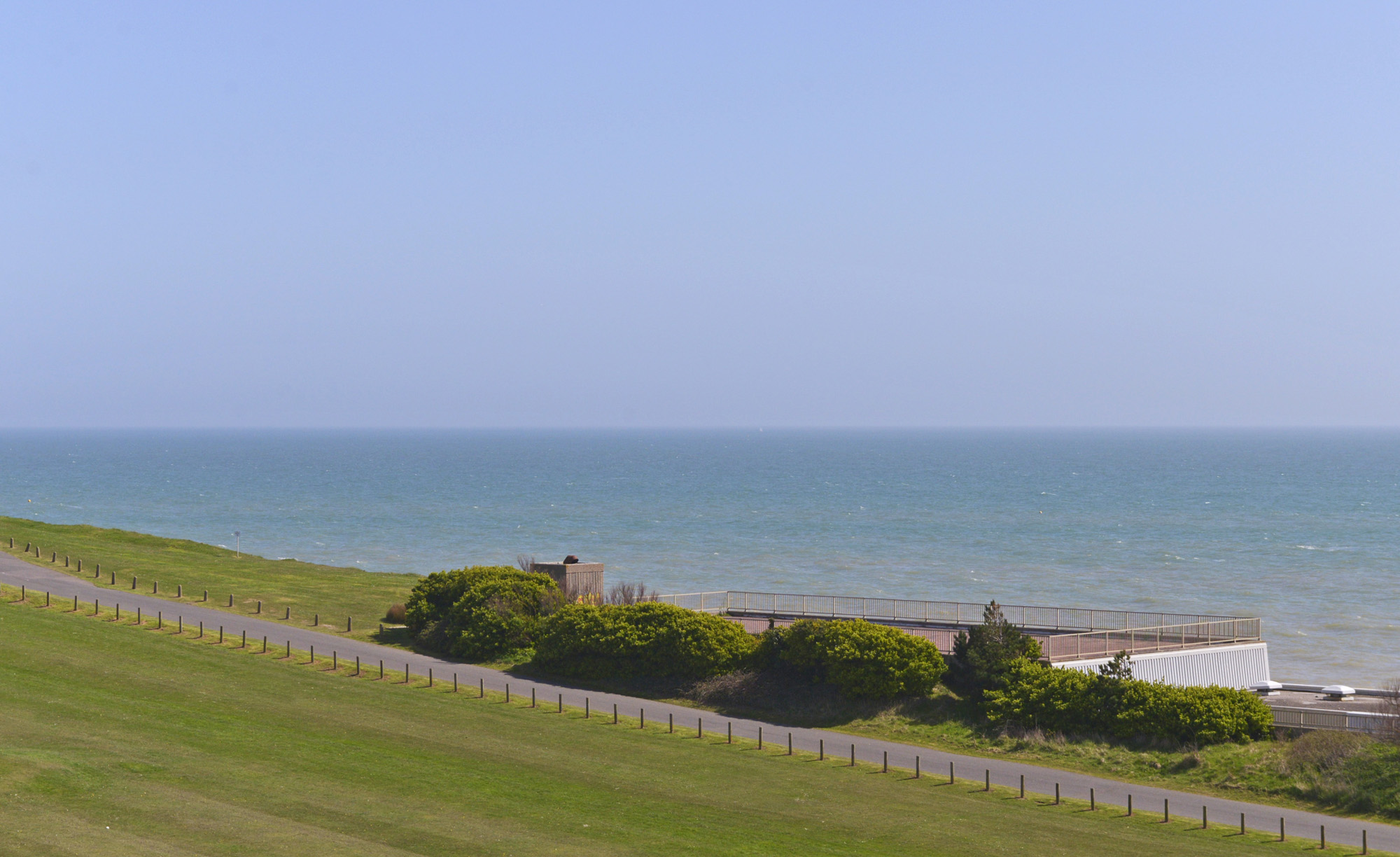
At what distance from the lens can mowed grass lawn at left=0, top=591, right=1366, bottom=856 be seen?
73.4ft

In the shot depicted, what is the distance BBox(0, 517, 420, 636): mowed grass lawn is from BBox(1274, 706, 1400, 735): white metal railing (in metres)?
33.7

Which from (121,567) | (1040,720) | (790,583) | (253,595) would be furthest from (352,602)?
(790,583)

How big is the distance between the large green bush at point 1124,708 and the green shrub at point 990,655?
0.65 meters

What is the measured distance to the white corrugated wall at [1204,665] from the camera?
41.2m

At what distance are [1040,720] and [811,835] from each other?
1362 centimetres

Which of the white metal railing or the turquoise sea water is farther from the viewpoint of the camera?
the turquoise sea water

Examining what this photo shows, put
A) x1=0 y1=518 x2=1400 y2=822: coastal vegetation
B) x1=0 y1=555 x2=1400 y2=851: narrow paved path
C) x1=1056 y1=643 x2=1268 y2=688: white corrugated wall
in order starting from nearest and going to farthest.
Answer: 1. x1=0 y1=555 x2=1400 y2=851: narrow paved path
2. x1=0 y1=518 x2=1400 y2=822: coastal vegetation
3. x1=1056 y1=643 x2=1268 y2=688: white corrugated wall

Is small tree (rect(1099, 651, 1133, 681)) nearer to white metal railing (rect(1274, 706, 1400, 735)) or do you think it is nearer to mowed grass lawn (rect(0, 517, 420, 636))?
white metal railing (rect(1274, 706, 1400, 735))

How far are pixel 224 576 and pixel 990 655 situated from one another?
39256 millimetres

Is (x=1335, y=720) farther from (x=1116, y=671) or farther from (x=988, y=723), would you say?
(x=988, y=723)

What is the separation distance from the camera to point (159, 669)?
122 feet

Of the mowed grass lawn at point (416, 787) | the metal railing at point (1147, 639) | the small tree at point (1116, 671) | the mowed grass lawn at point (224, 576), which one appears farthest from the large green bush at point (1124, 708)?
the mowed grass lawn at point (224, 576)

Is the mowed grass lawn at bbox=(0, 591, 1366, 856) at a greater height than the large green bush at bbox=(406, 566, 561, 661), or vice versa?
the large green bush at bbox=(406, 566, 561, 661)

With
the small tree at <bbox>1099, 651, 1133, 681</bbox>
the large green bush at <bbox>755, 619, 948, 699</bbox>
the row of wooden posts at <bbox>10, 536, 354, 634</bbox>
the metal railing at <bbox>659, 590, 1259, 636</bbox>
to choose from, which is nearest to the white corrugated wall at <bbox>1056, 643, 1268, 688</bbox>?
the metal railing at <bbox>659, 590, 1259, 636</bbox>
